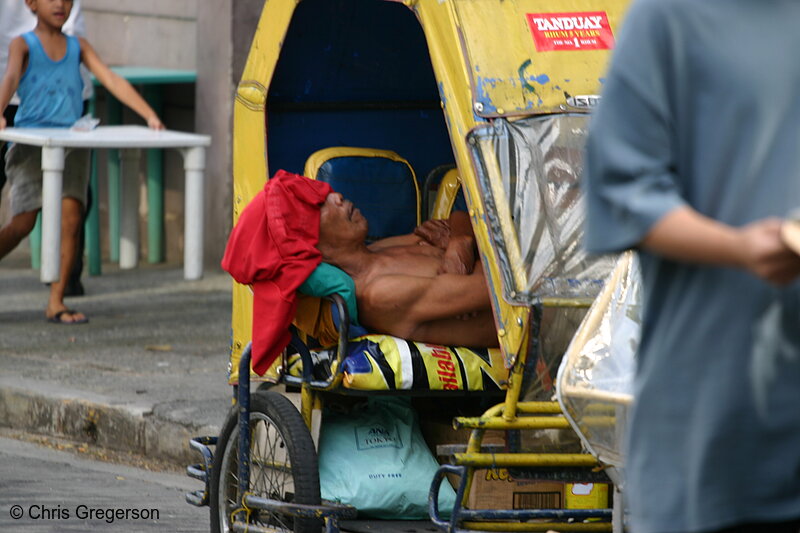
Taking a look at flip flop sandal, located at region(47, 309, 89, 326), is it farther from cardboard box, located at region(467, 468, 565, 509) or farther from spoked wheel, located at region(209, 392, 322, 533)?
cardboard box, located at region(467, 468, 565, 509)

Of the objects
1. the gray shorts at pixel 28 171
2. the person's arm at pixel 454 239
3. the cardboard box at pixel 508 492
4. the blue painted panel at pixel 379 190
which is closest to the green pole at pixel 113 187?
the gray shorts at pixel 28 171

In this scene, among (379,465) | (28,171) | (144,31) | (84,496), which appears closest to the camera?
(379,465)

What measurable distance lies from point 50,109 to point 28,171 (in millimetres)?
402

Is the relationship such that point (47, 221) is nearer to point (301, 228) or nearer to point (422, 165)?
point (422, 165)

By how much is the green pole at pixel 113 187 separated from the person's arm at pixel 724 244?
870 cm

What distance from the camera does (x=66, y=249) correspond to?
28.1ft

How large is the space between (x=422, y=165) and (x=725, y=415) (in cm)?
382

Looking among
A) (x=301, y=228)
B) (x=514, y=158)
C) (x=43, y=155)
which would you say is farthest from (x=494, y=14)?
(x=43, y=155)

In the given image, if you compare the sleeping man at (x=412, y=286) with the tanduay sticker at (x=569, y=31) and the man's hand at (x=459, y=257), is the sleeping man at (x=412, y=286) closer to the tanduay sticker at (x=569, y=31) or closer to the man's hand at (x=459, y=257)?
the man's hand at (x=459, y=257)

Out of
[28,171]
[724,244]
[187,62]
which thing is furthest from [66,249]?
[724,244]

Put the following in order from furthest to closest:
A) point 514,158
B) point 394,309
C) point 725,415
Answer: point 394,309, point 514,158, point 725,415

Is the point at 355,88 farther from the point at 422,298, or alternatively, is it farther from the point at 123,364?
the point at 123,364

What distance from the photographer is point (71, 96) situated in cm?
849

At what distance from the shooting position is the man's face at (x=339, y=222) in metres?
4.62
